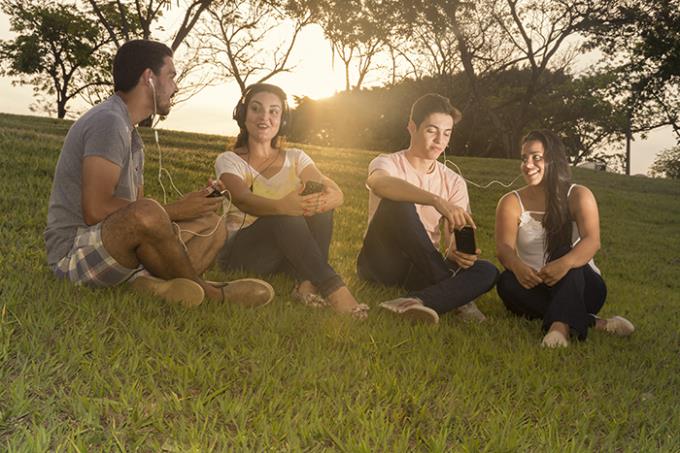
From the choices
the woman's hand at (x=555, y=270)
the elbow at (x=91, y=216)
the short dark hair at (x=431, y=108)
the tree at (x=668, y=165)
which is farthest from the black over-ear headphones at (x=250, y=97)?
the tree at (x=668, y=165)

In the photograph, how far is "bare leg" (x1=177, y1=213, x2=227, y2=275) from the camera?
4785 mm

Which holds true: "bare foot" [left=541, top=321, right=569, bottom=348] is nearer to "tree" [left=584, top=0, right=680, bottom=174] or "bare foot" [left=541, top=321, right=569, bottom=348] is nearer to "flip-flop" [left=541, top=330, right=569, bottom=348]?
"flip-flop" [left=541, top=330, right=569, bottom=348]

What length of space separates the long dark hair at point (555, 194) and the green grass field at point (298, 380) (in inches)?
31.9

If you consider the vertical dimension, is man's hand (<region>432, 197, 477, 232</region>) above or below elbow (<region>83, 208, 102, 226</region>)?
above

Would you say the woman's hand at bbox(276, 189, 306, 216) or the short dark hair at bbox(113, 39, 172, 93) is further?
the woman's hand at bbox(276, 189, 306, 216)

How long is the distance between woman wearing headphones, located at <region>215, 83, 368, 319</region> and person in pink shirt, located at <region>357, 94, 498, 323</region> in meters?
0.45

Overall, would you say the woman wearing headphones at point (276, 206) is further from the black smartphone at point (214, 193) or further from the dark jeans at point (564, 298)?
the dark jeans at point (564, 298)

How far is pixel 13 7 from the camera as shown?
37.9m

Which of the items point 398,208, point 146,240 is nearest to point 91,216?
point 146,240

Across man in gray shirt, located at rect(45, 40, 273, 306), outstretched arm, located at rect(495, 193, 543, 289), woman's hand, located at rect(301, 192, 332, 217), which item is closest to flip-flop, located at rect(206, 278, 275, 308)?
man in gray shirt, located at rect(45, 40, 273, 306)

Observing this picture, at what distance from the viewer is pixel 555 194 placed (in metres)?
5.23

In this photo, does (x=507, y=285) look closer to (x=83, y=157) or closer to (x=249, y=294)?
(x=249, y=294)

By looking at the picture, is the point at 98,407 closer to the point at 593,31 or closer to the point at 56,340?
the point at 56,340

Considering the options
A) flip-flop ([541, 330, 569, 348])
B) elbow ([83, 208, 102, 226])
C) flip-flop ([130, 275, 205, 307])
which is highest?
elbow ([83, 208, 102, 226])
